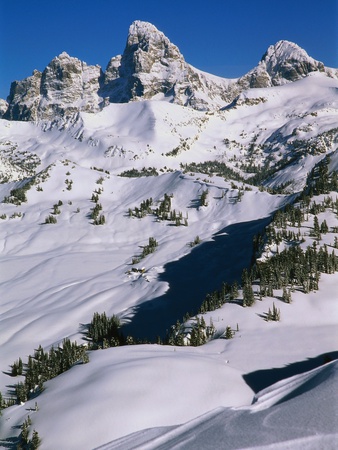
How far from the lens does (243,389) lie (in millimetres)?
9914

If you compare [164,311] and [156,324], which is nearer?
[156,324]

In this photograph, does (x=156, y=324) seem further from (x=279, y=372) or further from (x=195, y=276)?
(x=279, y=372)

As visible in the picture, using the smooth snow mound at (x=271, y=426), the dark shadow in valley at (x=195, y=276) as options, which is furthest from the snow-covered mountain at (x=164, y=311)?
the dark shadow in valley at (x=195, y=276)

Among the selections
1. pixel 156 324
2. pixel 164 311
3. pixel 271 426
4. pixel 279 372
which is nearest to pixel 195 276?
pixel 164 311

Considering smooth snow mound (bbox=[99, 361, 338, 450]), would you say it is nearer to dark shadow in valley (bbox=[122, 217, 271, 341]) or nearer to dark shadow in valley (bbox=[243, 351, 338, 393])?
dark shadow in valley (bbox=[243, 351, 338, 393])

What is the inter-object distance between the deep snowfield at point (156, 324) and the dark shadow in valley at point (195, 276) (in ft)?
0.48

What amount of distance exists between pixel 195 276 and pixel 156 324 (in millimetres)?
7961

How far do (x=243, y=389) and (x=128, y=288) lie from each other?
18629 millimetres

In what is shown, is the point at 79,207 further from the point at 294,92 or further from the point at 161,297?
the point at 294,92

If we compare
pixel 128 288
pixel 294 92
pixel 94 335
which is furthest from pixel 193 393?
pixel 294 92

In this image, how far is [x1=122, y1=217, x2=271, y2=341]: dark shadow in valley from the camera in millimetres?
22594

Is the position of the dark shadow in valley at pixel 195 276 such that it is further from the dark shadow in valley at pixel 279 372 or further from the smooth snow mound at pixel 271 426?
the smooth snow mound at pixel 271 426

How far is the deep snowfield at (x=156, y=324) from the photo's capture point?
18.1 feet

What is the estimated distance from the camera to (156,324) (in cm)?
2245
